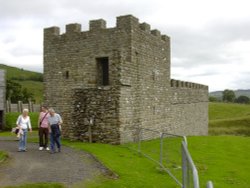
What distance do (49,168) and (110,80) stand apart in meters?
8.18

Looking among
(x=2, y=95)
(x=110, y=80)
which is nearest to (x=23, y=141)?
→ (x=110, y=80)

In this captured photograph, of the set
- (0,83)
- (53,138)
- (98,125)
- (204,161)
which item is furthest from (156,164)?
(0,83)

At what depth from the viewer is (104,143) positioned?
18.8 meters

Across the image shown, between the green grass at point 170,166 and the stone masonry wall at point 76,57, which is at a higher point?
the stone masonry wall at point 76,57

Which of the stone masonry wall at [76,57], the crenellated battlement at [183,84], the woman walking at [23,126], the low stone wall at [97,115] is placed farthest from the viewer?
the crenellated battlement at [183,84]

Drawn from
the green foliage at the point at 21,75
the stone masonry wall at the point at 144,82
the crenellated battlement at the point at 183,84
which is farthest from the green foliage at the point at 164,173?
the green foliage at the point at 21,75

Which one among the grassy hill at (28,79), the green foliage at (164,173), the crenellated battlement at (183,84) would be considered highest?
the grassy hill at (28,79)

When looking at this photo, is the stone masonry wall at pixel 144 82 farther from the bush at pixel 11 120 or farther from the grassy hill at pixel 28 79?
the grassy hill at pixel 28 79

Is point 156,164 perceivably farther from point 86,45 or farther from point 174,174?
point 86,45

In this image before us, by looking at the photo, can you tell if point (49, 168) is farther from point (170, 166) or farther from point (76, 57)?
point (76, 57)

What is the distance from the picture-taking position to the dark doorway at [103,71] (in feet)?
70.6

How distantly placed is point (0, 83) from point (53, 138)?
16.4 meters

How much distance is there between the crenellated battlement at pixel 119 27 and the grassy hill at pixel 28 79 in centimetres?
5892

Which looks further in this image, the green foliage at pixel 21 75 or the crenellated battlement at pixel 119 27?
the green foliage at pixel 21 75
